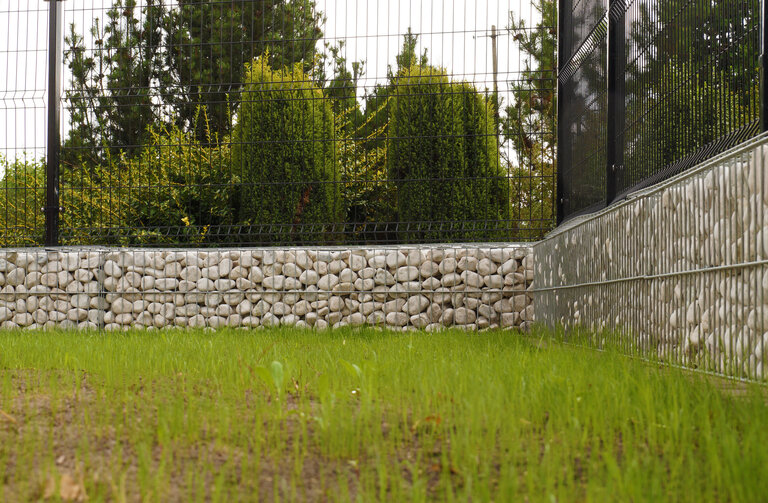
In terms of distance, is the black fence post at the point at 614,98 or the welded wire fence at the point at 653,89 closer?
the welded wire fence at the point at 653,89

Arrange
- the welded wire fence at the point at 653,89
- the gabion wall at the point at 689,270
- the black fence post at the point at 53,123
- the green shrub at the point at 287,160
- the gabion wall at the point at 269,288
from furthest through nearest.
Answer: the black fence post at the point at 53,123 < the green shrub at the point at 287,160 < the gabion wall at the point at 269,288 < the welded wire fence at the point at 653,89 < the gabion wall at the point at 689,270

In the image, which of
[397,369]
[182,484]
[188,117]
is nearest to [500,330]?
[397,369]

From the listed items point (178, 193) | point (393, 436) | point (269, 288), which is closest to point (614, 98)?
point (269, 288)

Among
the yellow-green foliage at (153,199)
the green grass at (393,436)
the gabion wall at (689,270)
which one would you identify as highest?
the yellow-green foliage at (153,199)

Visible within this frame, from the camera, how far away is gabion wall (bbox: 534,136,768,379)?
2.90 meters

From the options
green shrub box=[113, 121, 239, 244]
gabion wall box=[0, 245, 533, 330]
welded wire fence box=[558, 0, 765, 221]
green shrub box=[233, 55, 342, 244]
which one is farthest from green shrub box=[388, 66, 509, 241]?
green shrub box=[113, 121, 239, 244]

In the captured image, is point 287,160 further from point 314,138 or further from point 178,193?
point 178,193

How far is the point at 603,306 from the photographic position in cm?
489

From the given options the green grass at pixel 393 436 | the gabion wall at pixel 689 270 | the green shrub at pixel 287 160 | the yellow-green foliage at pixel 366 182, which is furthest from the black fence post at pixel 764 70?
the green shrub at pixel 287 160

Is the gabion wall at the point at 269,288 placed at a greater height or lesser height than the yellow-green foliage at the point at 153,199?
lesser

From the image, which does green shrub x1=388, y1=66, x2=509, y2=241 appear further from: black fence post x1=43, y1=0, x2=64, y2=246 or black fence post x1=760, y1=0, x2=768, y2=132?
black fence post x1=760, y1=0, x2=768, y2=132

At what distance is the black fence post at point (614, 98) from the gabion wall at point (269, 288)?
2.12 meters

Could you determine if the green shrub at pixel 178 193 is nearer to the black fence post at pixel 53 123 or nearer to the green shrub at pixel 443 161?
the black fence post at pixel 53 123

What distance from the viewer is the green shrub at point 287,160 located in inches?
324
